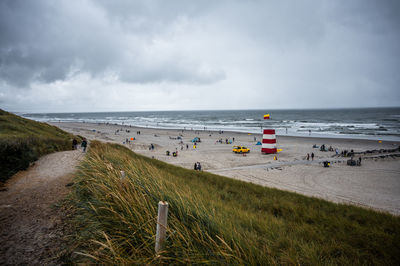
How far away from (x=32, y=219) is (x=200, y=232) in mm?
3906

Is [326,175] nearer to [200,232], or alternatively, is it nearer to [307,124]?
[200,232]

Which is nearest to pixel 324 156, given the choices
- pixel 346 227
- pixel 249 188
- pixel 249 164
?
pixel 249 164

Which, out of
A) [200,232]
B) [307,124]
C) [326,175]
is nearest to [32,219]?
[200,232]

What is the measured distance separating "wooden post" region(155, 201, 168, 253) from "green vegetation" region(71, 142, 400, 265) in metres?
0.09

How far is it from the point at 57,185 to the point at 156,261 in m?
5.76

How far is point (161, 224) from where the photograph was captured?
6.89ft

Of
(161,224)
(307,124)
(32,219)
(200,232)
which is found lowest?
(307,124)

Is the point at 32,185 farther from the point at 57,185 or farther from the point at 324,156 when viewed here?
the point at 324,156

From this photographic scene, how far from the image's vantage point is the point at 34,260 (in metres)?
2.72

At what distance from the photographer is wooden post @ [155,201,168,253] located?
2.06 m

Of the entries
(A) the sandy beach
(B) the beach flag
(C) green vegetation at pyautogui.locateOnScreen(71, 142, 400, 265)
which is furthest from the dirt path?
(B) the beach flag

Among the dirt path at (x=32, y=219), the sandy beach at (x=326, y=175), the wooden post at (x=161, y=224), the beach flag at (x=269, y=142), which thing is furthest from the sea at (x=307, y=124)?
the wooden post at (x=161, y=224)

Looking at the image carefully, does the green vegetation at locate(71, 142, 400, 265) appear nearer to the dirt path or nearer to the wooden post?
the wooden post

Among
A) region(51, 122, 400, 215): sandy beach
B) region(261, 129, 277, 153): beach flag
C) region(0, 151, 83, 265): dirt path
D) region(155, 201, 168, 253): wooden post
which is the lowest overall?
region(51, 122, 400, 215): sandy beach
